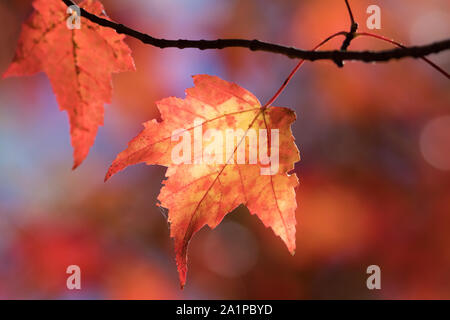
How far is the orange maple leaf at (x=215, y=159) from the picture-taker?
77 centimetres

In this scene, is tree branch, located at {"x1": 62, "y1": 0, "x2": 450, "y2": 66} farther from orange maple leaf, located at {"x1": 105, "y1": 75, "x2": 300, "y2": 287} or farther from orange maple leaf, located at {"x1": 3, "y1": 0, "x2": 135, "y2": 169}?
orange maple leaf, located at {"x1": 105, "y1": 75, "x2": 300, "y2": 287}

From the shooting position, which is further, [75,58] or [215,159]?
[215,159]

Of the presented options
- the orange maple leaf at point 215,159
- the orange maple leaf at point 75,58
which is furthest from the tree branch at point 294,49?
the orange maple leaf at point 215,159

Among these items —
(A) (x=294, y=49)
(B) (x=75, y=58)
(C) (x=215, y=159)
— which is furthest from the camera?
(C) (x=215, y=159)

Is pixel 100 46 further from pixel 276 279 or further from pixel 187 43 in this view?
pixel 276 279

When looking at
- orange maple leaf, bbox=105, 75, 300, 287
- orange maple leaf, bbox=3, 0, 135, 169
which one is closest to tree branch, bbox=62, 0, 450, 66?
orange maple leaf, bbox=3, 0, 135, 169

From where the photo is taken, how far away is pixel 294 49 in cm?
55

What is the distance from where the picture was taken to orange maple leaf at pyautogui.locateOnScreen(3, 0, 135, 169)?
0.67 m

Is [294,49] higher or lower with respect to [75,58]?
lower

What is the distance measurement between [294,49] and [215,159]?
0.35 m

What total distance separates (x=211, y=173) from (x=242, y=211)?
4.69m

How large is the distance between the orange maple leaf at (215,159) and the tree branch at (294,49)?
0.17 m

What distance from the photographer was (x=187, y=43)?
24.0 inches

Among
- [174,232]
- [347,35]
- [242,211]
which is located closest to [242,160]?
[174,232]
